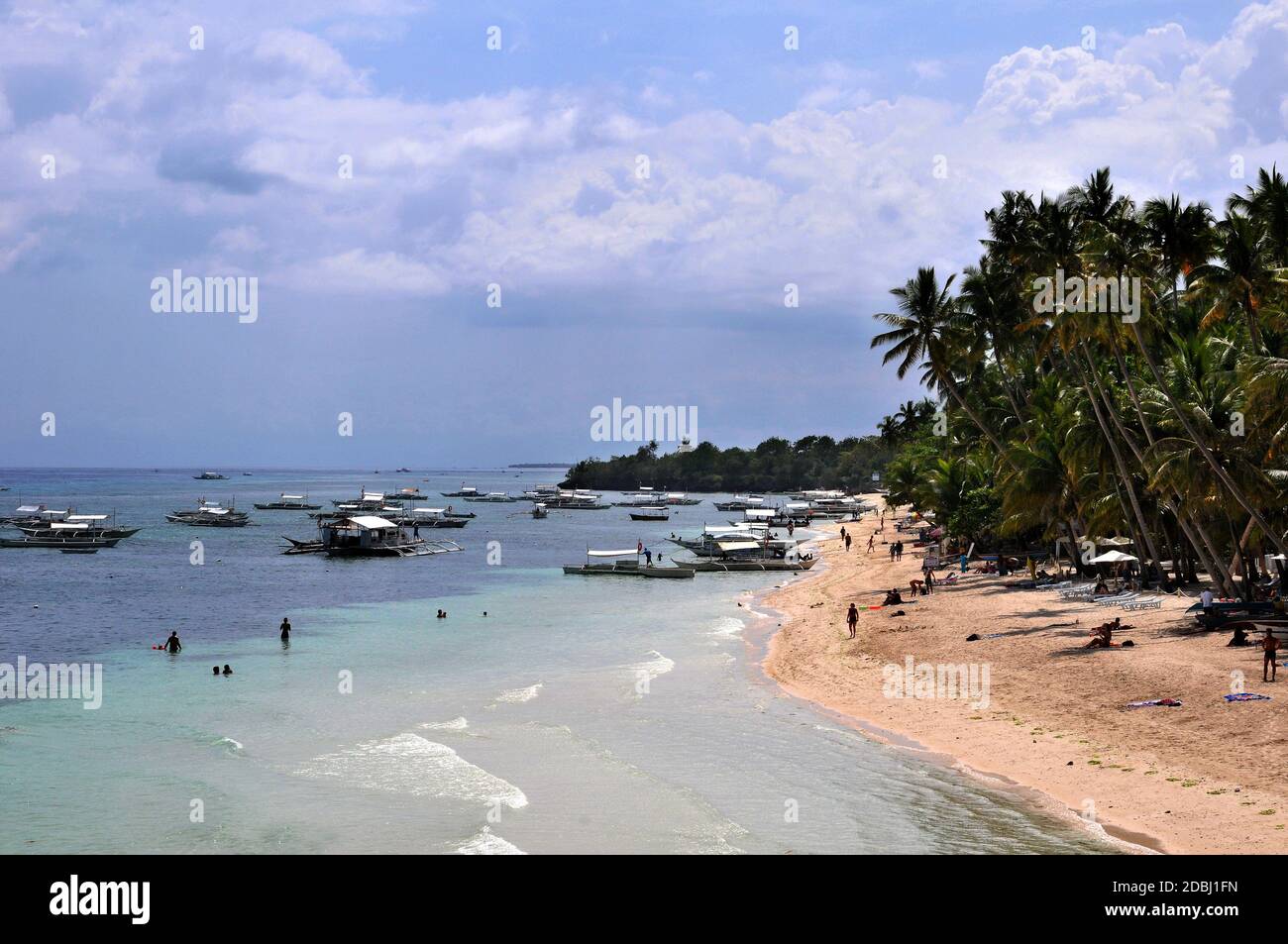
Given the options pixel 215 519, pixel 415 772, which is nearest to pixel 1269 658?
pixel 415 772

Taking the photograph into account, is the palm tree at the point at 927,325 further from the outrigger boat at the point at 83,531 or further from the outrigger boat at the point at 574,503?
the outrigger boat at the point at 574,503

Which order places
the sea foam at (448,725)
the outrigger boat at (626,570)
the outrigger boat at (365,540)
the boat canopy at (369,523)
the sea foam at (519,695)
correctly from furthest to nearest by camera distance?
the outrigger boat at (365,540) < the boat canopy at (369,523) < the outrigger boat at (626,570) < the sea foam at (519,695) < the sea foam at (448,725)

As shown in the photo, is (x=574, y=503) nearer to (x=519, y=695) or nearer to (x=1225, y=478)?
(x=519, y=695)

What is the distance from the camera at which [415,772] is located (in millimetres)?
23859

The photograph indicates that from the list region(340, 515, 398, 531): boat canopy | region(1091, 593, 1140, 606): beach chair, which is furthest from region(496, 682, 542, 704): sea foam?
region(340, 515, 398, 531): boat canopy

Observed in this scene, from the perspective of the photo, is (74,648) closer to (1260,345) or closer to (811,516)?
(1260,345)

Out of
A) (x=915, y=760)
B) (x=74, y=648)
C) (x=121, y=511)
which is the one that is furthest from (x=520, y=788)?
(x=121, y=511)

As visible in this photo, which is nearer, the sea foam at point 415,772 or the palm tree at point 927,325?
the sea foam at point 415,772

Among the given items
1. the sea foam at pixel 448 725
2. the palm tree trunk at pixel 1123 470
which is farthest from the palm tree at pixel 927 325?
the sea foam at pixel 448 725
